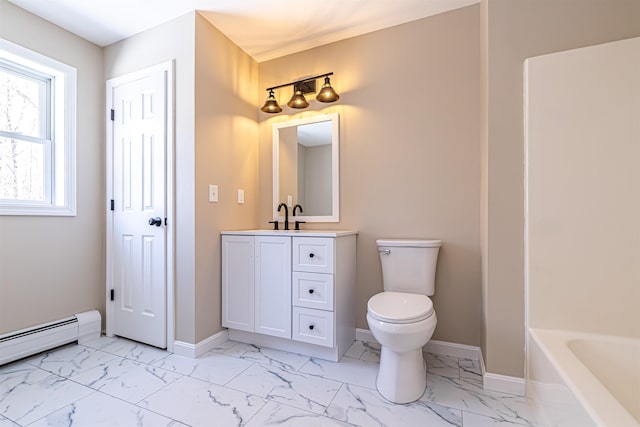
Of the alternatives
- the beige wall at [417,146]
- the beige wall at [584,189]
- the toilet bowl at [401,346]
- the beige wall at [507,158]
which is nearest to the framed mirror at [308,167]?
the beige wall at [417,146]

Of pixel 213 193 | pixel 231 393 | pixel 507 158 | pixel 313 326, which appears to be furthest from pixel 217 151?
pixel 507 158

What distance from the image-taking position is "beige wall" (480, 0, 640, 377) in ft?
4.83

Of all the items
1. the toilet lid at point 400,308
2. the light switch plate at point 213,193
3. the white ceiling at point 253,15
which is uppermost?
the white ceiling at point 253,15

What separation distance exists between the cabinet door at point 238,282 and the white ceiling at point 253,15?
159 centimetres

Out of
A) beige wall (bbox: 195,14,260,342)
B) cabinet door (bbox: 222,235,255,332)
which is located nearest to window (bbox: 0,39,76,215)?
beige wall (bbox: 195,14,260,342)

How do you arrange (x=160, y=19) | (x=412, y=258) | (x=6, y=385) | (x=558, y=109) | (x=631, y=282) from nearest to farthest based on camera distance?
(x=631, y=282) < (x=558, y=109) < (x=6, y=385) < (x=412, y=258) < (x=160, y=19)

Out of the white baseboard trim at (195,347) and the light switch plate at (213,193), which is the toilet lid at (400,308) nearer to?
the white baseboard trim at (195,347)

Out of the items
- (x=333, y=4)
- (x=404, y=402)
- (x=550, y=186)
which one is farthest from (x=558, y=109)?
(x=404, y=402)

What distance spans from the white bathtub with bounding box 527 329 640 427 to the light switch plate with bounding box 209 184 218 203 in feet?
6.81

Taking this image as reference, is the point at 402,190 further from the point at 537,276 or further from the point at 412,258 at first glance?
the point at 537,276

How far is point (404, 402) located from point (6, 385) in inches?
86.2

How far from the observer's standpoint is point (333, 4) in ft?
6.32

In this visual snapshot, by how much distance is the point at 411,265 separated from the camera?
6.21 feet

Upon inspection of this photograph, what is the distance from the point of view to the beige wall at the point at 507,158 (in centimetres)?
147
